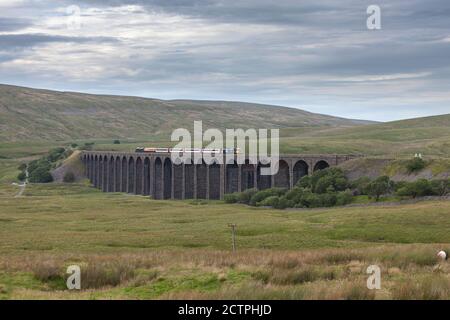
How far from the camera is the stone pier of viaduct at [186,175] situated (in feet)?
333

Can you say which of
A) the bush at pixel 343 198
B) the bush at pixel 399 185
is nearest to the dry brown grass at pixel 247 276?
the bush at pixel 399 185

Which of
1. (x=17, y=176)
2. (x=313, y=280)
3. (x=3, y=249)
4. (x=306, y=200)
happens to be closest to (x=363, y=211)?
(x=306, y=200)

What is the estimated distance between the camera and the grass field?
2181 cm

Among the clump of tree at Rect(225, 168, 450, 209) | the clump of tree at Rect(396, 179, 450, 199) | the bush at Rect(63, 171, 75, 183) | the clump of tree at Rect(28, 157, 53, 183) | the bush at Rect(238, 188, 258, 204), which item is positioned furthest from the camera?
the bush at Rect(63, 171, 75, 183)

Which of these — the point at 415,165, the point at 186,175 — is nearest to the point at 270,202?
the point at 415,165

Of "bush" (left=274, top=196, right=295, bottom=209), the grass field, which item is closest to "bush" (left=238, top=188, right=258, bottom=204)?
the grass field

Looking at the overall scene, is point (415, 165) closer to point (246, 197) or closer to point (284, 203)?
point (284, 203)

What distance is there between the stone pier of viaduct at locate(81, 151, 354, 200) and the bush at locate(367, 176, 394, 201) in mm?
17446

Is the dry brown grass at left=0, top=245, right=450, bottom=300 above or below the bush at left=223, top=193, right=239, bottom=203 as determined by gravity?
above

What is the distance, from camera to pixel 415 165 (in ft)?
278

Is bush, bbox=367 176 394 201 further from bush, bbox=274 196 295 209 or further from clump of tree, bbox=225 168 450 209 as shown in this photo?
bush, bbox=274 196 295 209

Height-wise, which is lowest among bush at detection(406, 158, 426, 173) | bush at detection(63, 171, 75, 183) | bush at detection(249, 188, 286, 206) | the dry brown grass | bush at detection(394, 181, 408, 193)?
bush at detection(63, 171, 75, 183)

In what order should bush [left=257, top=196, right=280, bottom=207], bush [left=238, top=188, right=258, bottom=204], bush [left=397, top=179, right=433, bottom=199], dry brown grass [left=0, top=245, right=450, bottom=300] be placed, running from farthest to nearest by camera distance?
bush [left=238, top=188, right=258, bottom=204] → bush [left=257, top=196, right=280, bottom=207] → bush [left=397, top=179, right=433, bottom=199] → dry brown grass [left=0, top=245, right=450, bottom=300]
